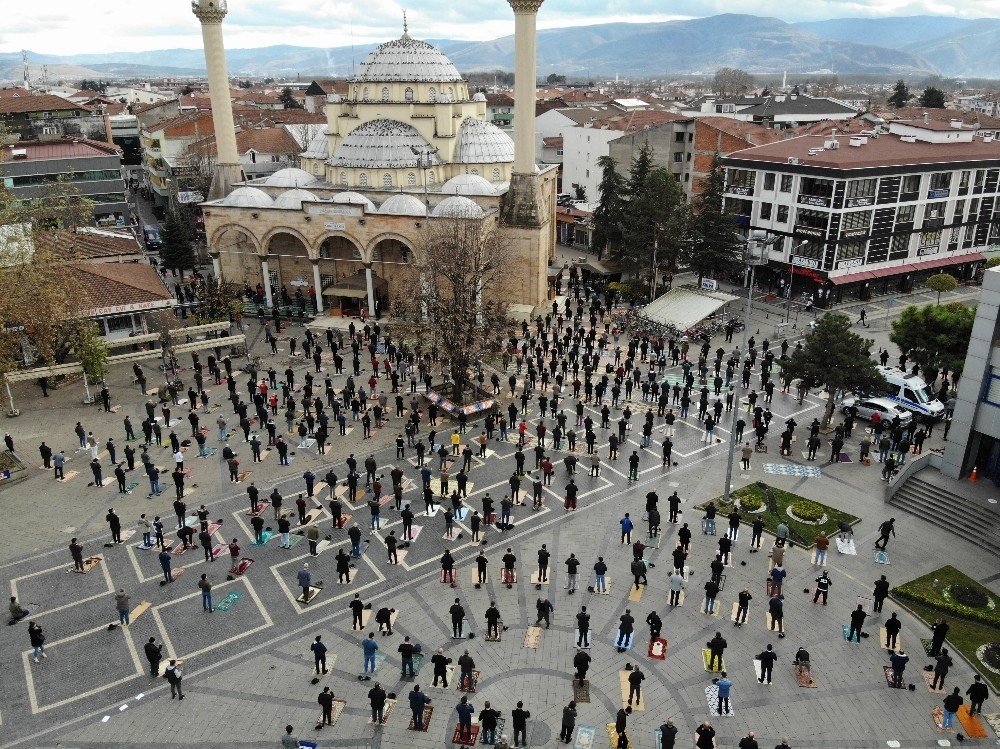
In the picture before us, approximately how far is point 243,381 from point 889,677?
23950 millimetres

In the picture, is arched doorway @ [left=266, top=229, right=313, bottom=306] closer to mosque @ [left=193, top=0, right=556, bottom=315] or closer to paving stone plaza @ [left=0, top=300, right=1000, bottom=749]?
mosque @ [left=193, top=0, right=556, bottom=315]

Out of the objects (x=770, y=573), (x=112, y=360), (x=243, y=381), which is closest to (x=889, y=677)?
(x=770, y=573)

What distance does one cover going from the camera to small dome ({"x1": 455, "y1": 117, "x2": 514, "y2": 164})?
4225 centimetres

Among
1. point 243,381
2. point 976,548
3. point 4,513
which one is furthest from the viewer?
point 243,381

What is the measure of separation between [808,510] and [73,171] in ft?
159

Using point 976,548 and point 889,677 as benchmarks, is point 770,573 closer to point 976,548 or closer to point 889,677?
point 889,677

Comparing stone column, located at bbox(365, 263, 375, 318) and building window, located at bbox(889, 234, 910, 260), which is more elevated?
building window, located at bbox(889, 234, 910, 260)

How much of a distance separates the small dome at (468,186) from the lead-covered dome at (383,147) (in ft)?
5.96

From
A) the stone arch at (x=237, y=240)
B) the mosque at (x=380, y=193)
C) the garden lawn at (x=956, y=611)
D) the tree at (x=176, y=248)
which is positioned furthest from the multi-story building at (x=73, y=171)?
the garden lawn at (x=956, y=611)

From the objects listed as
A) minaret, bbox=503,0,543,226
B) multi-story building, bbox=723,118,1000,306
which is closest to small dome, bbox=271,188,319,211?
minaret, bbox=503,0,543,226

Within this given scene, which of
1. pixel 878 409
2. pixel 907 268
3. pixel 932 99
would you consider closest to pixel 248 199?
pixel 878 409

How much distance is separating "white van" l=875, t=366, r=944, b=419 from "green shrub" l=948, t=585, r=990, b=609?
32.2ft

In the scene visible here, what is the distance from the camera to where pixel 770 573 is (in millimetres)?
16375

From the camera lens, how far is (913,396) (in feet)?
85.0
